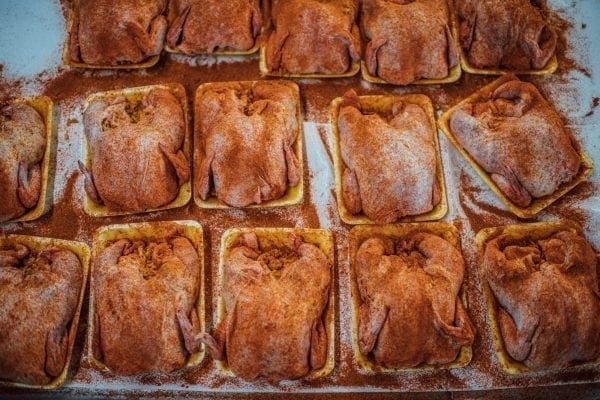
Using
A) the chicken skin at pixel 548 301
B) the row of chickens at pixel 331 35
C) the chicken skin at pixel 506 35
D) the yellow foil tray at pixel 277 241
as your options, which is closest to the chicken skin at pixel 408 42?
the row of chickens at pixel 331 35

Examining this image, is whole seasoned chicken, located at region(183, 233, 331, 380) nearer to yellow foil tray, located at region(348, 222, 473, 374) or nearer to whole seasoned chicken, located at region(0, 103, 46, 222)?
yellow foil tray, located at region(348, 222, 473, 374)

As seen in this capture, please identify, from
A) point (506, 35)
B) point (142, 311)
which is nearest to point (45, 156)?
point (142, 311)

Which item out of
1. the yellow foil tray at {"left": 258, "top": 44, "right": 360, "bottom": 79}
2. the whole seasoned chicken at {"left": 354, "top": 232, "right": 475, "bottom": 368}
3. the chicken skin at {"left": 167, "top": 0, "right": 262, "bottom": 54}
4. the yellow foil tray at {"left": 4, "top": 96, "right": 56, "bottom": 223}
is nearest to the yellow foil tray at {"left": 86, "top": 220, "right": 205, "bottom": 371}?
A: the yellow foil tray at {"left": 4, "top": 96, "right": 56, "bottom": 223}

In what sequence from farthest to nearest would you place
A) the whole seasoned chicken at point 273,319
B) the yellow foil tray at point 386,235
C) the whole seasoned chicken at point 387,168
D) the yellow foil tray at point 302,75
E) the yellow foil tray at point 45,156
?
the yellow foil tray at point 302,75 < the yellow foil tray at point 45,156 < the whole seasoned chicken at point 387,168 < the yellow foil tray at point 386,235 < the whole seasoned chicken at point 273,319

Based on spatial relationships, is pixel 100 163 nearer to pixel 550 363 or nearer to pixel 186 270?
pixel 186 270

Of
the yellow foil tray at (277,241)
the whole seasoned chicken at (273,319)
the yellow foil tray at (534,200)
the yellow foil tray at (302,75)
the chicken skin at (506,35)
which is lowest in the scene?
the whole seasoned chicken at (273,319)

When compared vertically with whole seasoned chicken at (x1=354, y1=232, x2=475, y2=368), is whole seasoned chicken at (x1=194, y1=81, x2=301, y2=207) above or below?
above

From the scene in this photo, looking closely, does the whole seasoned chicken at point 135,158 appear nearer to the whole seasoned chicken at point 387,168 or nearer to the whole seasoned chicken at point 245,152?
the whole seasoned chicken at point 245,152
